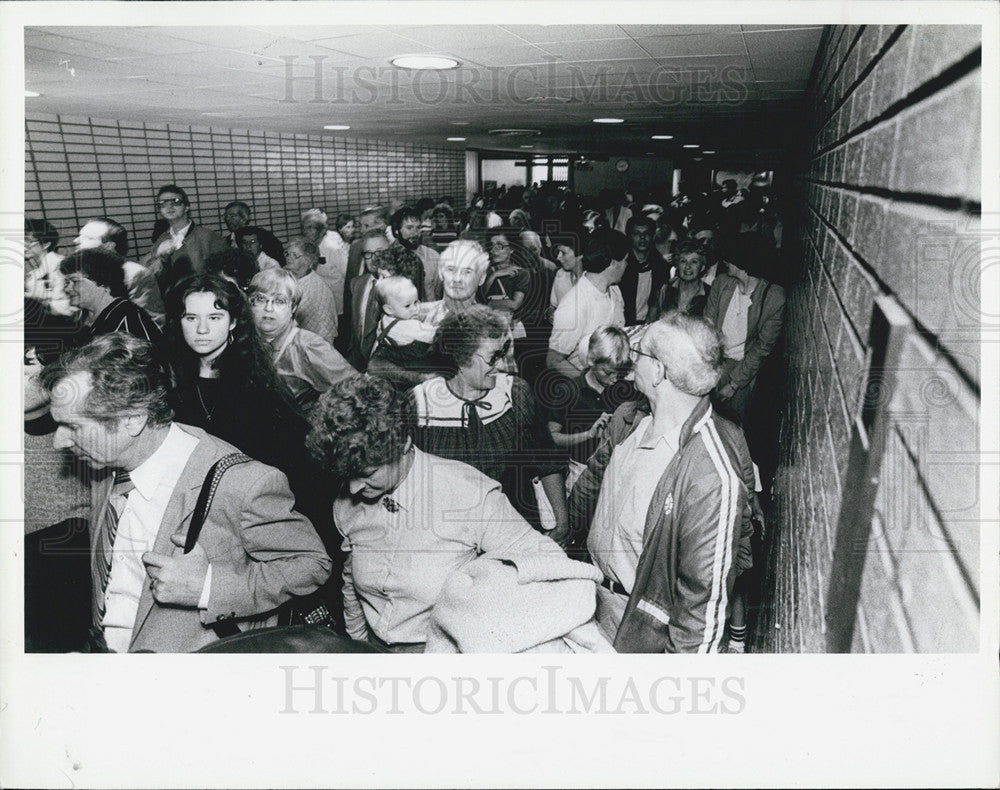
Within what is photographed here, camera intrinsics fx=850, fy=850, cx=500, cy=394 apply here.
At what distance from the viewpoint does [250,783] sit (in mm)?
1987

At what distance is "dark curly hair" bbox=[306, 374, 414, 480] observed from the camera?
83.3 inches

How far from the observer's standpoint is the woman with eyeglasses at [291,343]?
2.52m

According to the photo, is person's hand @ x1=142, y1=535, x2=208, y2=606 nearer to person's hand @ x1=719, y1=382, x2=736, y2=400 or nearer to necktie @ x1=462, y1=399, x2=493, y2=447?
necktie @ x1=462, y1=399, x2=493, y2=447

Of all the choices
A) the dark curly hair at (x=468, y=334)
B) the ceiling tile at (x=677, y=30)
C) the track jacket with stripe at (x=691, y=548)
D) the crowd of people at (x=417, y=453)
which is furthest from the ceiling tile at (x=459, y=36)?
the track jacket with stripe at (x=691, y=548)

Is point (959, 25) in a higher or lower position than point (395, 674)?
higher

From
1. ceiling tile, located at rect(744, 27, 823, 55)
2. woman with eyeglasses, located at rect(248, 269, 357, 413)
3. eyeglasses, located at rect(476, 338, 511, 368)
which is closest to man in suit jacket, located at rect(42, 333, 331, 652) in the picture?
woman with eyeglasses, located at rect(248, 269, 357, 413)

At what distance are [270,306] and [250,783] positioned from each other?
132 centimetres

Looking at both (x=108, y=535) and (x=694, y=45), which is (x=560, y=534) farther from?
(x=694, y=45)

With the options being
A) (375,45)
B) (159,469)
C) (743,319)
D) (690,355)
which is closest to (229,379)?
(159,469)

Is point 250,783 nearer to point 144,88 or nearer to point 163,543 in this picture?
point 163,543

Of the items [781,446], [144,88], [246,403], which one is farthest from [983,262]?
[144,88]

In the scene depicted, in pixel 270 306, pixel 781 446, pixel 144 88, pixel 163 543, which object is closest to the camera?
pixel 163 543

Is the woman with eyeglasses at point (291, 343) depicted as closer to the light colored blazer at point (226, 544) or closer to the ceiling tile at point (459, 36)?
the light colored blazer at point (226, 544)

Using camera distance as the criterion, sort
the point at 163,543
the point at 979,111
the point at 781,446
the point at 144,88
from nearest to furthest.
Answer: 1. the point at 979,111
2. the point at 163,543
3. the point at 781,446
4. the point at 144,88
